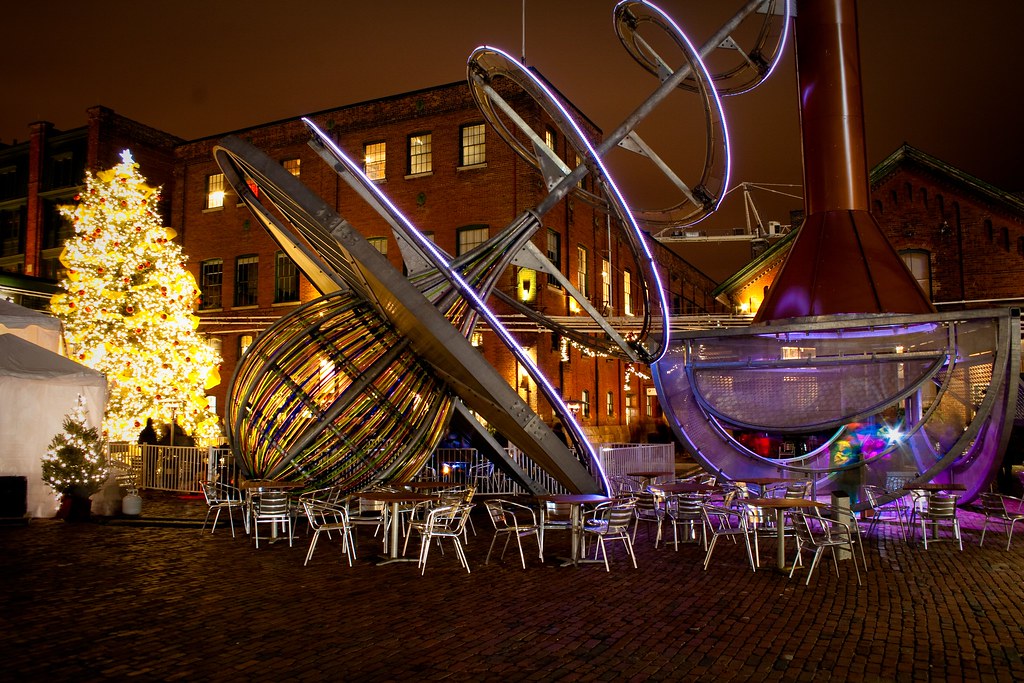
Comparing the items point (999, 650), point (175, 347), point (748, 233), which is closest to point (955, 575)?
point (999, 650)

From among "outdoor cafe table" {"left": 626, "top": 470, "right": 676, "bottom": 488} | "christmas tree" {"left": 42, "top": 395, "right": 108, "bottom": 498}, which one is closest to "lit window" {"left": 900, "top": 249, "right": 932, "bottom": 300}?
"outdoor cafe table" {"left": 626, "top": 470, "right": 676, "bottom": 488}

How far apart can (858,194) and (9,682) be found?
586 inches

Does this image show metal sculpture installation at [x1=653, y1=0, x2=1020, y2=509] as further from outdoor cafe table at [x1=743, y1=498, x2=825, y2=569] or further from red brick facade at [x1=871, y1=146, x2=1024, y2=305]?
red brick facade at [x1=871, y1=146, x2=1024, y2=305]

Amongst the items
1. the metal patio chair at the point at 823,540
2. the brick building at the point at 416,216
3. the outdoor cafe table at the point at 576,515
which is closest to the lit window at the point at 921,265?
the brick building at the point at 416,216

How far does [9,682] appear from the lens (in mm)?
5008

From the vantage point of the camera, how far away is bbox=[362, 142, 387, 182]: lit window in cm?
2709

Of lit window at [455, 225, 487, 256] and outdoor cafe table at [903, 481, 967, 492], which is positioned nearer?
outdoor cafe table at [903, 481, 967, 492]

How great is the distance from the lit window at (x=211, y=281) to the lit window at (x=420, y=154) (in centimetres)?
910

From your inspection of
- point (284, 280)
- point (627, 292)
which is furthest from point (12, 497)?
point (627, 292)

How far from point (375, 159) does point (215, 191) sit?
7.64 metres

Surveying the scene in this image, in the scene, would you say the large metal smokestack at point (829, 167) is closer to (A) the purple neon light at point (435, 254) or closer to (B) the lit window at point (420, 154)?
(A) the purple neon light at point (435, 254)

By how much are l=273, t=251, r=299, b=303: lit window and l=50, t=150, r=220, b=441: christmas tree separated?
7.39 m

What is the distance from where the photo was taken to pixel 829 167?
14.9 metres

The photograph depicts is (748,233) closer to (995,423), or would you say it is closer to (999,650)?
(995,423)
